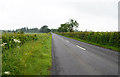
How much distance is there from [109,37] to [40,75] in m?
13.1

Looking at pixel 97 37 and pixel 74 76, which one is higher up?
pixel 97 37

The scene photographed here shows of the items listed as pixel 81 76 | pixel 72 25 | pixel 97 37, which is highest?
pixel 72 25

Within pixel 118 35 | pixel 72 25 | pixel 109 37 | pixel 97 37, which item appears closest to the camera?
pixel 118 35

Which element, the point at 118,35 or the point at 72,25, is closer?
the point at 118,35

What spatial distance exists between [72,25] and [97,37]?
198 ft

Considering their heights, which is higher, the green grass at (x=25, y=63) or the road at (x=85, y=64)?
the green grass at (x=25, y=63)

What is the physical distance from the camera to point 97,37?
16984mm

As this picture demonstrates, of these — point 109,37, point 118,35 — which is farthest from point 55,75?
point 109,37

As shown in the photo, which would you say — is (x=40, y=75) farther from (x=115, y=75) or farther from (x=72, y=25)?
(x=72, y=25)

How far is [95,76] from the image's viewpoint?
3.81m

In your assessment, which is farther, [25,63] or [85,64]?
[85,64]

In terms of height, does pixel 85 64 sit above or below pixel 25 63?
below

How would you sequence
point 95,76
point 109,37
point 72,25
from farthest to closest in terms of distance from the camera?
1. point 72,25
2. point 109,37
3. point 95,76

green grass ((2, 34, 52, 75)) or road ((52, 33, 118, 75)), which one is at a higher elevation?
green grass ((2, 34, 52, 75))
